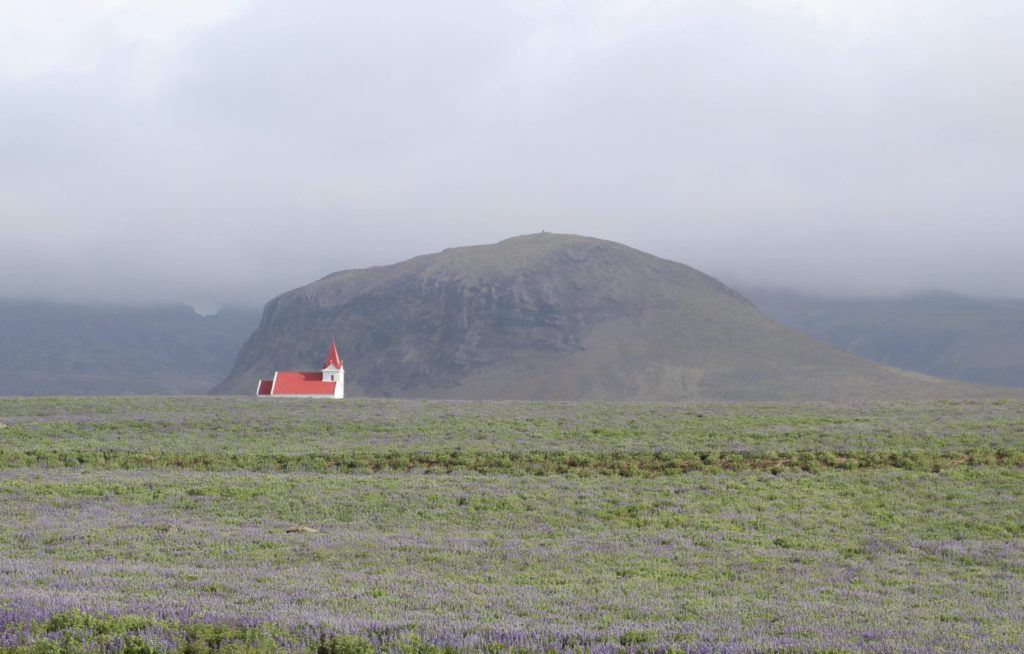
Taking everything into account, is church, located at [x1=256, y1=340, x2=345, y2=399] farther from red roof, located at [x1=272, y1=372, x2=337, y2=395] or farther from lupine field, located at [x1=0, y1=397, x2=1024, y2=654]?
lupine field, located at [x1=0, y1=397, x2=1024, y2=654]

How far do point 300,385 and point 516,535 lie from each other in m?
96.3

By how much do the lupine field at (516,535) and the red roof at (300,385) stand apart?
63.5 m

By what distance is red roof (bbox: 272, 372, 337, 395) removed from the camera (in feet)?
373

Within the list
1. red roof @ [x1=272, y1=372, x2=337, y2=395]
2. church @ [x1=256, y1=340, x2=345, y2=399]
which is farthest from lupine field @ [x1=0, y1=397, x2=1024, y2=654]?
red roof @ [x1=272, y1=372, x2=337, y2=395]

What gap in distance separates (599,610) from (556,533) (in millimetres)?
9042

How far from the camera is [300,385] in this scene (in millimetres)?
115250

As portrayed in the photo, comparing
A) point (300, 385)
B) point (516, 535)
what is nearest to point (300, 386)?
point (300, 385)

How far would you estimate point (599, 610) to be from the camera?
14406 mm

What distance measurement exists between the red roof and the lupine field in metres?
63.5

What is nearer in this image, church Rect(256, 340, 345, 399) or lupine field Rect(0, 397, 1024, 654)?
lupine field Rect(0, 397, 1024, 654)

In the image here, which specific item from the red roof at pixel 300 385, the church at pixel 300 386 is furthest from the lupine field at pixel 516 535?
the red roof at pixel 300 385

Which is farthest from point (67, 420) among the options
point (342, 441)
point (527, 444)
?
point (527, 444)

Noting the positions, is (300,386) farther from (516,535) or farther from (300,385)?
(516,535)

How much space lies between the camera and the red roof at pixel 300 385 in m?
114
